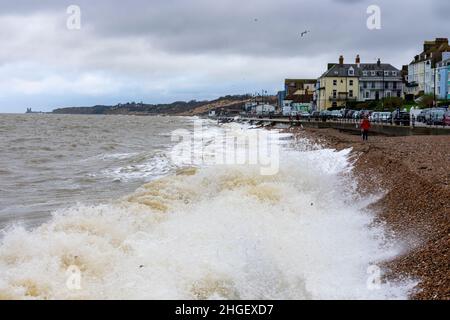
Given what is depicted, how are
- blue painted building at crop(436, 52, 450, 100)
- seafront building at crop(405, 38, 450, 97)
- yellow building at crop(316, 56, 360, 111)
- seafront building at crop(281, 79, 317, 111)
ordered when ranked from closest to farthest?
blue painted building at crop(436, 52, 450, 100), seafront building at crop(405, 38, 450, 97), yellow building at crop(316, 56, 360, 111), seafront building at crop(281, 79, 317, 111)

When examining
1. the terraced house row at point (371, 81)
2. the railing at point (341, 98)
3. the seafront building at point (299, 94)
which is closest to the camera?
the terraced house row at point (371, 81)

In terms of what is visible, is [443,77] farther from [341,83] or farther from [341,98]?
[341,98]

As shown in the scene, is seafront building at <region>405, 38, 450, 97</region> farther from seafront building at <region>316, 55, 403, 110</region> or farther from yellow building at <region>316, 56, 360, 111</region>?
yellow building at <region>316, 56, 360, 111</region>

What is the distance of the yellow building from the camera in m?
102

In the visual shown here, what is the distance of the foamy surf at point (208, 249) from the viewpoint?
7773 millimetres

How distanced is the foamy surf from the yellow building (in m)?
90.2

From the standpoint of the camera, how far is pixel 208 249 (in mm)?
9797

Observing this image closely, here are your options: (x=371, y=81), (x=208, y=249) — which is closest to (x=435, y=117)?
(x=208, y=249)

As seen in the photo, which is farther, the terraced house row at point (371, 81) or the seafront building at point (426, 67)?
the terraced house row at point (371, 81)

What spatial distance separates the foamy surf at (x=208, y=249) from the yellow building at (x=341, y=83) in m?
90.2

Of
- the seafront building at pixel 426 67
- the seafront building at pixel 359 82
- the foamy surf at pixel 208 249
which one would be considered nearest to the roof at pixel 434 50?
the seafront building at pixel 426 67

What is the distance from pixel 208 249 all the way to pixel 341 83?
97551 mm

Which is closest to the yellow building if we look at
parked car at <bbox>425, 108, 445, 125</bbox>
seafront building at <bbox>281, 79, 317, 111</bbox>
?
seafront building at <bbox>281, 79, 317, 111</bbox>

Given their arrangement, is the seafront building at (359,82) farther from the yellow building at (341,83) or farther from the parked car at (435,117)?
Result: the parked car at (435,117)
